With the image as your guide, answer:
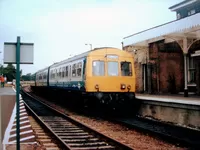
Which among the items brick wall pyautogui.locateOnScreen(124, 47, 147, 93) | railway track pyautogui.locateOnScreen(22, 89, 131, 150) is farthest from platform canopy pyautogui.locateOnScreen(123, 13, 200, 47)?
railway track pyautogui.locateOnScreen(22, 89, 131, 150)

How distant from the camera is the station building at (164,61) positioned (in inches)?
719

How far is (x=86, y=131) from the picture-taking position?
1002 cm

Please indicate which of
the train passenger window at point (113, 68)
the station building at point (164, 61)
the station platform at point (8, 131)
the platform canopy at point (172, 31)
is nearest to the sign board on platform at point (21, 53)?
the station platform at point (8, 131)

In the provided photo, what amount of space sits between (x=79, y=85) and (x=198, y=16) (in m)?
6.17

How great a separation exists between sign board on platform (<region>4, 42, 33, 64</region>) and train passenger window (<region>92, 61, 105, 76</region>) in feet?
24.4

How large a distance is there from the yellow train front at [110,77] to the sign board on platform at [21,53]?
728 centimetres

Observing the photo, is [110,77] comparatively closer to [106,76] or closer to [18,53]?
[106,76]

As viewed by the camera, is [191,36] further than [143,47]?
No

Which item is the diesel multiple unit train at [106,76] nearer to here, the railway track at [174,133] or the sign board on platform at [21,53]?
the railway track at [174,133]

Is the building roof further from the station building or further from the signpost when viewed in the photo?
the signpost

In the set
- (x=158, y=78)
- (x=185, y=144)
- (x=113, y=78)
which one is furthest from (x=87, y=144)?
(x=158, y=78)

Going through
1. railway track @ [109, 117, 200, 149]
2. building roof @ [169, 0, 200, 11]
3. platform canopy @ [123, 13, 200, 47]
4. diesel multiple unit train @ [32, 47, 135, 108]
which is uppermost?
building roof @ [169, 0, 200, 11]

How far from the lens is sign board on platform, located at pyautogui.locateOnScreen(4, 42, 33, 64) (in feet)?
19.8

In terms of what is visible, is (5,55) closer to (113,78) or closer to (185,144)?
(185,144)
